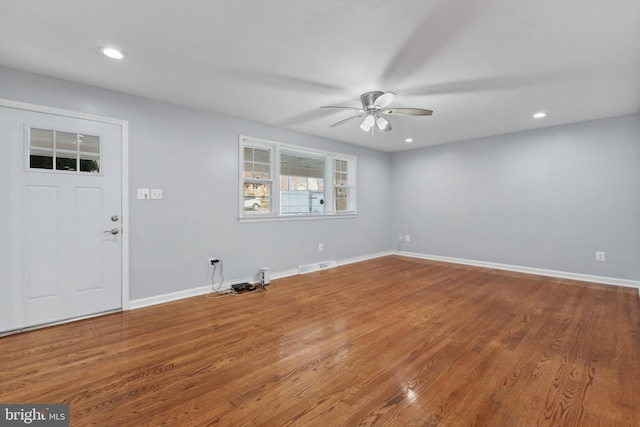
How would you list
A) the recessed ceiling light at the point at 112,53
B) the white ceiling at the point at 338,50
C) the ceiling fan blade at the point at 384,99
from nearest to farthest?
1. the white ceiling at the point at 338,50
2. the recessed ceiling light at the point at 112,53
3. the ceiling fan blade at the point at 384,99

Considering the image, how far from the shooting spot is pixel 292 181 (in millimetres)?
5031

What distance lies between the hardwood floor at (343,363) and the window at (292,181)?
1609 millimetres

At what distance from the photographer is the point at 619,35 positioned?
7.00 ft

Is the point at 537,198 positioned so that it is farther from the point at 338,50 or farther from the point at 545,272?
the point at 338,50

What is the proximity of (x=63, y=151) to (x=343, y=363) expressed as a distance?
3.43 m

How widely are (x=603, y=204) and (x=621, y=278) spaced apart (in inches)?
43.6

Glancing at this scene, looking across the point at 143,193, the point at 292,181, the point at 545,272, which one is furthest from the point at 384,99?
the point at 545,272

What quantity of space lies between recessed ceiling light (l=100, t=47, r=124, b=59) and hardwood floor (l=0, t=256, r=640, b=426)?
2.52m

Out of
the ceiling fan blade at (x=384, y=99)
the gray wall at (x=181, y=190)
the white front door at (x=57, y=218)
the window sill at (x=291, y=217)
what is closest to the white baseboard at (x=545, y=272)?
the window sill at (x=291, y=217)

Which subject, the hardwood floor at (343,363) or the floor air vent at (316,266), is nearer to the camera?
the hardwood floor at (343,363)

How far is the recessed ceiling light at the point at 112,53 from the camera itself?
232 centimetres

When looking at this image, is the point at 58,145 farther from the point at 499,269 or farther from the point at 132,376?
the point at 499,269

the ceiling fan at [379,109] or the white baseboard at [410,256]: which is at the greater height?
the ceiling fan at [379,109]

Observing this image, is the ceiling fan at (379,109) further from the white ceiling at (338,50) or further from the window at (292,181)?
the window at (292,181)
